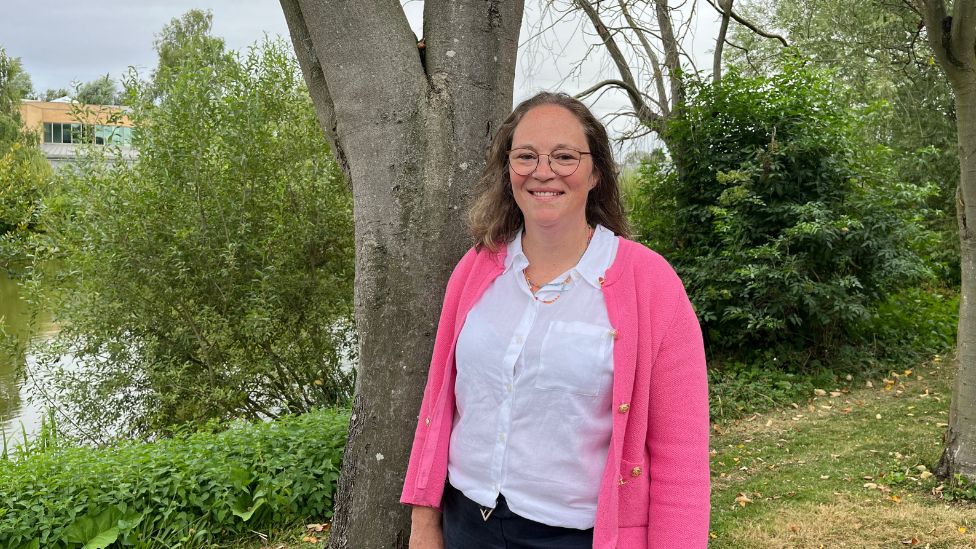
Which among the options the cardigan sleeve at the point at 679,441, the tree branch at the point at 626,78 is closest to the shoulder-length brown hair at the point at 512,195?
the cardigan sleeve at the point at 679,441

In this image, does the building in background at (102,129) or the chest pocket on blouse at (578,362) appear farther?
the building in background at (102,129)

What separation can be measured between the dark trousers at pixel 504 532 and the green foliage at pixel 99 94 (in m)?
6.73

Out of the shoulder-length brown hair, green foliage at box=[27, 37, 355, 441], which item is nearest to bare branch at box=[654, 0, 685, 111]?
green foliage at box=[27, 37, 355, 441]

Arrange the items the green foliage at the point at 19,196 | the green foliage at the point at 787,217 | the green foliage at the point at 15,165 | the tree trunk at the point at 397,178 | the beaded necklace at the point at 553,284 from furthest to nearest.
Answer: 1. the green foliage at the point at 15,165
2. the green foliage at the point at 787,217
3. the green foliage at the point at 19,196
4. the tree trunk at the point at 397,178
5. the beaded necklace at the point at 553,284

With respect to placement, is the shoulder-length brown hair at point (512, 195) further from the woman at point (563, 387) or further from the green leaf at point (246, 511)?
the green leaf at point (246, 511)

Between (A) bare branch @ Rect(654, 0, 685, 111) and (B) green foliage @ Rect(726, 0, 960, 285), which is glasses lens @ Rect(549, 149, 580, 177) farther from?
(B) green foliage @ Rect(726, 0, 960, 285)

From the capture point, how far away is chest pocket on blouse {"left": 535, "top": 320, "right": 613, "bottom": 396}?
1839 mm

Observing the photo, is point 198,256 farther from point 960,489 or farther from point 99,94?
point 960,489

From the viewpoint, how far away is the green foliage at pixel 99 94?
7.29 meters

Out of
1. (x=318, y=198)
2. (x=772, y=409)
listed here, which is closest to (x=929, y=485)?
(x=772, y=409)

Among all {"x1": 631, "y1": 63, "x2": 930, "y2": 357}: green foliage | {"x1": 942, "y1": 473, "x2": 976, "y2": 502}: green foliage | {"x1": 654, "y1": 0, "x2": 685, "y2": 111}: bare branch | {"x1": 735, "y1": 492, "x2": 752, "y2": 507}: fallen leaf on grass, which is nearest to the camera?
{"x1": 942, "y1": 473, "x2": 976, "y2": 502}: green foliage

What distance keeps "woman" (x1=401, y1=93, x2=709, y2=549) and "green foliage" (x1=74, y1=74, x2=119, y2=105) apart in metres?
6.56

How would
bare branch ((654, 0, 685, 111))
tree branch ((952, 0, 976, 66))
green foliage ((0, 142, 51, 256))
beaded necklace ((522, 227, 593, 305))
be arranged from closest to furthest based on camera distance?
beaded necklace ((522, 227, 593, 305)) → tree branch ((952, 0, 976, 66)) → green foliage ((0, 142, 51, 256)) → bare branch ((654, 0, 685, 111))

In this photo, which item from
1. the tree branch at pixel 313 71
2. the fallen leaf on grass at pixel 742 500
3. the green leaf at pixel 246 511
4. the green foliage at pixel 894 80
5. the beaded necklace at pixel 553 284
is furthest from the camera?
the green foliage at pixel 894 80
